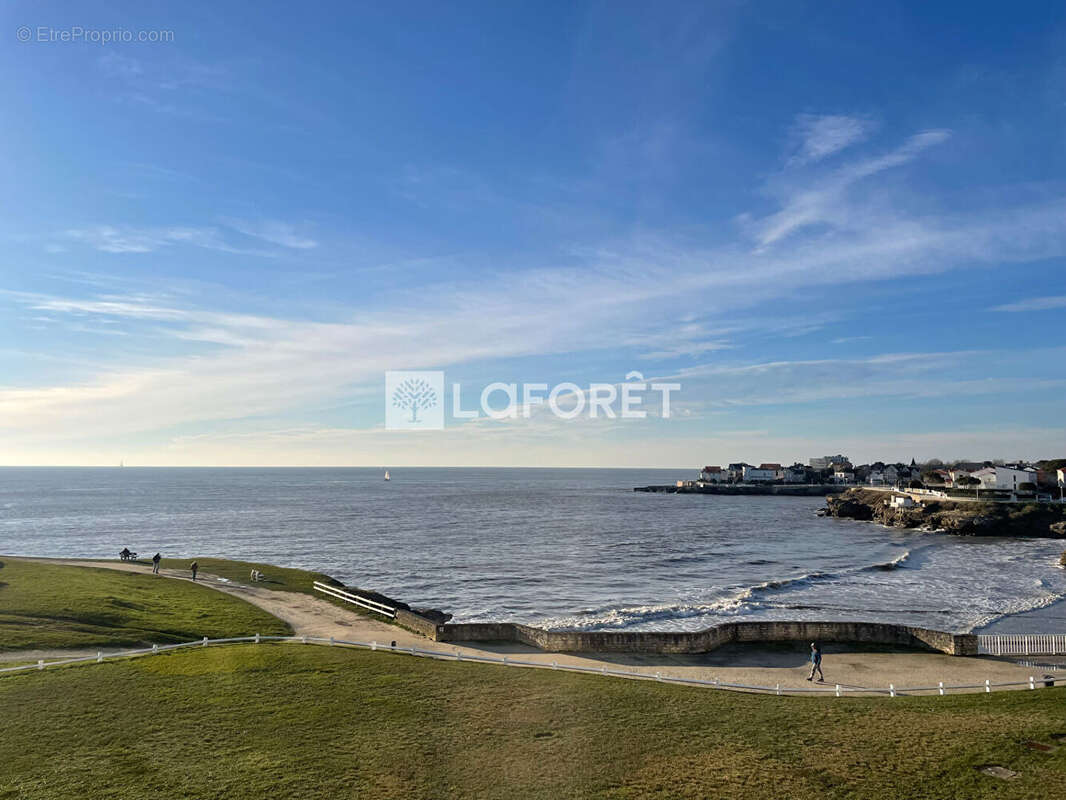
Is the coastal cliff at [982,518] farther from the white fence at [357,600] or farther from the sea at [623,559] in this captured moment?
the white fence at [357,600]

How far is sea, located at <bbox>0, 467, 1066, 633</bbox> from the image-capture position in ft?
128

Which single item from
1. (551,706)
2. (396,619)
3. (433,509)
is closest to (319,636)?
(396,619)

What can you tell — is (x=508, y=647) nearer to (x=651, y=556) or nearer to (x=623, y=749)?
(x=623, y=749)

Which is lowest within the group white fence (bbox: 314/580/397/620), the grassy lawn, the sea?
the sea

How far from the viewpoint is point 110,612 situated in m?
29.7

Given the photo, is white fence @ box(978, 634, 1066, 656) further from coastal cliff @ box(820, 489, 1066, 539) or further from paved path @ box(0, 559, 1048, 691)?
coastal cliff @ box(820, 489, 1066, 539)

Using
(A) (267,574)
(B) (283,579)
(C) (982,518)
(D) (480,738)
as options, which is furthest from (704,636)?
(C) (982,518)

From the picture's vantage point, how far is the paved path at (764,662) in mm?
22891

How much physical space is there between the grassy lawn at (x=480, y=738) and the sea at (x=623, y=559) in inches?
659

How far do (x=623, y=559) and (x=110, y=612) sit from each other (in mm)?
43832

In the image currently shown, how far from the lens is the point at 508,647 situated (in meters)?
27.0

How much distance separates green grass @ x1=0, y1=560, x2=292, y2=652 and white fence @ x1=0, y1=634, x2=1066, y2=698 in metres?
2.35

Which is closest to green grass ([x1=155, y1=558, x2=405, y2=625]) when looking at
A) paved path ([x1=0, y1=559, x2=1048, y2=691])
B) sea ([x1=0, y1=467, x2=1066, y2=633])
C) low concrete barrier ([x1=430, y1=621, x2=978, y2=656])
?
paved path ([x1=0, y1=559, x2=1048, y2=691])

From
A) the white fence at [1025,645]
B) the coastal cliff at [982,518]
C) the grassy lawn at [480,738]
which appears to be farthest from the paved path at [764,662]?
the coastal cliff at [982,518]
